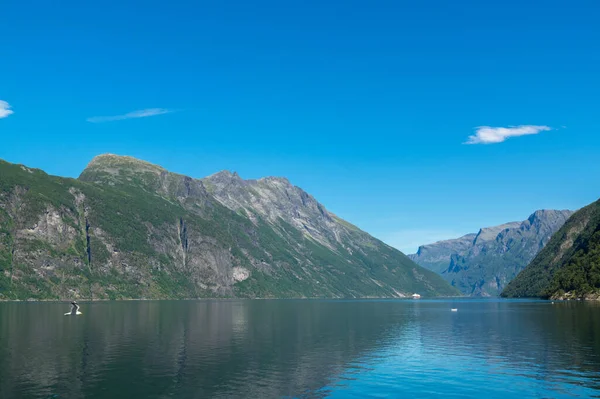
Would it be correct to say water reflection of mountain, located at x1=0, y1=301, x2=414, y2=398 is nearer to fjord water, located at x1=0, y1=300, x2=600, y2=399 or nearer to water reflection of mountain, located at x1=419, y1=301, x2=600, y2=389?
fjord water, located at x1=0, y1=300, x2=600, y2=399

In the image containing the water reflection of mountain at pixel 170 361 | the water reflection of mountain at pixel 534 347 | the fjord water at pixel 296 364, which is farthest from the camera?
the water reflection of mountain at pixel 534 347

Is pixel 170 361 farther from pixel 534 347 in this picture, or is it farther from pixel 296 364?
pixel 534 347

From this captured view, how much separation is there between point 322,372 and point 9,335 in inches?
3119

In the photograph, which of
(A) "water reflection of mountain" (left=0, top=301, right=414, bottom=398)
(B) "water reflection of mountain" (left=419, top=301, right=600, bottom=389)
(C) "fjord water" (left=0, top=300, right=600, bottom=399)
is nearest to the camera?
(C) "fjord water" (left=0, top=300, right=600, bottom=399)

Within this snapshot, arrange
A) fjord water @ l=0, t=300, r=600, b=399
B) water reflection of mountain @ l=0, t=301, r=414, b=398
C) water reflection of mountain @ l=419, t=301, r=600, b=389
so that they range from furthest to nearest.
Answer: water reflection of mountain @ l=419, t=301, r=600, b=389
water reflection of mountain @ l=0, t=301, r=414, b=398
fjord water @ l=0, t=300, r=600, b=399

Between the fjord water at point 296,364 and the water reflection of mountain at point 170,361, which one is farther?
the water reflection of mountain at point 170,361

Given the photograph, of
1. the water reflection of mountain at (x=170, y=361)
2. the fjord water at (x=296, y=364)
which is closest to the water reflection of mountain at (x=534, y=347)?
the fjord water at (x=296, y=364)

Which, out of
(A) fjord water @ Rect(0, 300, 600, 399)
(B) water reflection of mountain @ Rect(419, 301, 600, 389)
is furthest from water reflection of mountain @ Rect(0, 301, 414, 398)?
(B) water reflection of mountain @ Rect(419, 301, 600, 389)

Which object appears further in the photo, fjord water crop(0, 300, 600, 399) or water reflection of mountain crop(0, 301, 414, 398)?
water reflection of mountain crop(0, 301, 414, 398)

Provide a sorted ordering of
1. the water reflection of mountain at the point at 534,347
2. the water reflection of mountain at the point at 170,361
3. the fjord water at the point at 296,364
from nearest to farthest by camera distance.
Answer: the fjord water at the point at 296,364, the water reflection of mountain at the point at 170,361, the water reflection of mountain at the point at 534,347

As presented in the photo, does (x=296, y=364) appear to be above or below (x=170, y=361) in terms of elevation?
below

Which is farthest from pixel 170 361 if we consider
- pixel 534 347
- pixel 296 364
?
pixel 534 347

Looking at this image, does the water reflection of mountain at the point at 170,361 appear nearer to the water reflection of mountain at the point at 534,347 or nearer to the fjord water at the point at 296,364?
the fjord water at the point at 296,364

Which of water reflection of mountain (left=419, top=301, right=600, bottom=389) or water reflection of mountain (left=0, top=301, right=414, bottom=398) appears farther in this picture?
water reflection of mountain (left=419, top=301, right=600, bottom=389)
